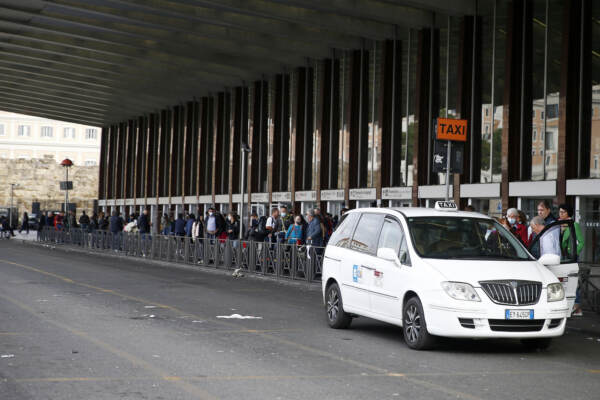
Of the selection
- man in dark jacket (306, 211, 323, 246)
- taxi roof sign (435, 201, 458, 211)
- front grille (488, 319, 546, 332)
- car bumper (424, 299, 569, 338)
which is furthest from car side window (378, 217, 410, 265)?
man in dark jacket (306, 211, 323, 246)

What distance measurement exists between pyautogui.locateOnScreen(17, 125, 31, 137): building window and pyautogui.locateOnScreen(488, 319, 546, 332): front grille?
120185 millimetres

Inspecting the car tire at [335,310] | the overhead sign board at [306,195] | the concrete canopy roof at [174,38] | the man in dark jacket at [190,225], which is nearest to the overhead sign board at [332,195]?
the overhead sign board at [306,195]

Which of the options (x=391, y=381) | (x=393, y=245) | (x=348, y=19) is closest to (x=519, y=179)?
(x=348, y=19)

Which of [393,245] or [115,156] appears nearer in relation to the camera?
[393,245]

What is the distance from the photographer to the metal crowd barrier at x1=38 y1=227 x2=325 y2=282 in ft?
69.8

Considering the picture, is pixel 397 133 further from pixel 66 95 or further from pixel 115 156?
pixel 115 156

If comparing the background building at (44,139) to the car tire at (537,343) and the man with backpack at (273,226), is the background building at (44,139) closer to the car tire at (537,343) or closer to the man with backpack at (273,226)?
the man with backpack at (273,226)

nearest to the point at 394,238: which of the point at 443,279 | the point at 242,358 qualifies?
the point at 443,279

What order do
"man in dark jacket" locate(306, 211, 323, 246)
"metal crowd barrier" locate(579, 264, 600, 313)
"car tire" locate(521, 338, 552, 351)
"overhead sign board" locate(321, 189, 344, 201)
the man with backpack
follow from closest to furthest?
"car tire" locate(521, 338, 552, 351)
"metal crowd barrier" locate(579, 264, 600, 313)
"man in dark jacket" locate(306, 211, 323, 246)
the man with backpack
"overhead sign board" locate(321, 189, 344, 201)

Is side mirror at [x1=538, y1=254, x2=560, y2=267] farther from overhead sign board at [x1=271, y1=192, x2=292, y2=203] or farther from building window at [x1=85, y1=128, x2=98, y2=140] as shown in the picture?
building window at [x1=85, y1=128, x2=98, y2=140]

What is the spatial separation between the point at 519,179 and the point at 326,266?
51.3 ft

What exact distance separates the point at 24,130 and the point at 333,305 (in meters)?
118

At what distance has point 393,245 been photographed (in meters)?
10.9

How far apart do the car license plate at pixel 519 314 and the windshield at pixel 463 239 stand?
0.91 m
